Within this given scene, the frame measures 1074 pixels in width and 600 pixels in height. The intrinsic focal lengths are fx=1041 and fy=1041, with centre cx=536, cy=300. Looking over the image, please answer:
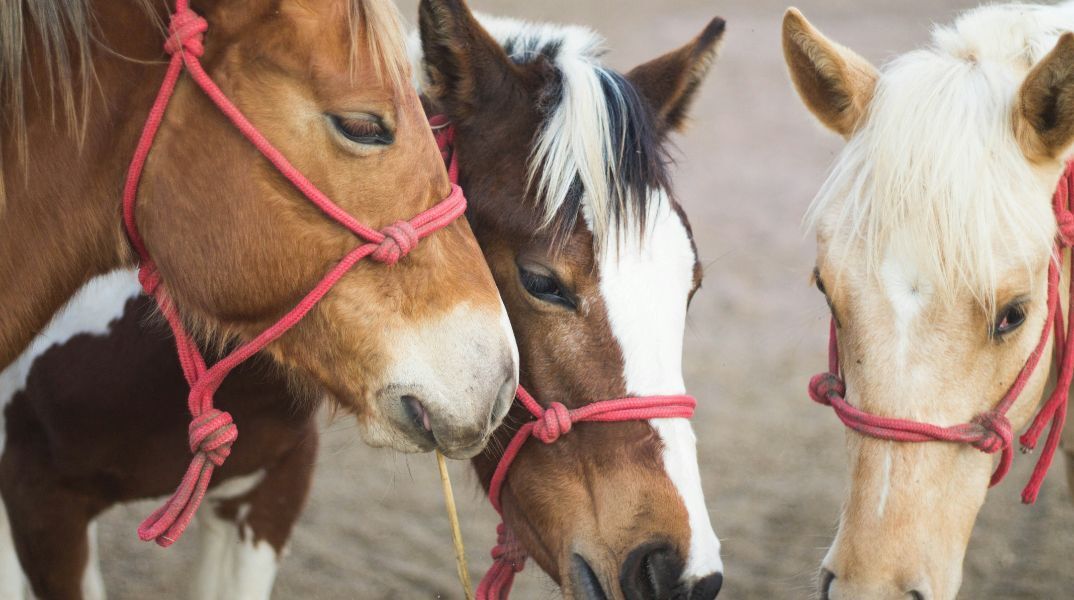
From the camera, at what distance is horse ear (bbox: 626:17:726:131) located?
102 inches

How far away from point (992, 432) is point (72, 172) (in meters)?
1.85

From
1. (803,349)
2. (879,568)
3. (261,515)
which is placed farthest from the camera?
(803,349)

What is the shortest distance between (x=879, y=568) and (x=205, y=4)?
65.6 inches

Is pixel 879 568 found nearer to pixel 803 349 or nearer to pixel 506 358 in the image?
pixel 506 358

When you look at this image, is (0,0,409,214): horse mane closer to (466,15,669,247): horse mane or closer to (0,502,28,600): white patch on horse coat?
(466,15,669,247): horse mane

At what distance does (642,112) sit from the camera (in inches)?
93.5

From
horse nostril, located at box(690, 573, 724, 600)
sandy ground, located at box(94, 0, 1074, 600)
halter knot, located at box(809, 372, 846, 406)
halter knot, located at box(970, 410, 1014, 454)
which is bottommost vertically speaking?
sandy ground, located at box(94, 0, 1074, 600)

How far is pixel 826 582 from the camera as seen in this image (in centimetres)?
221

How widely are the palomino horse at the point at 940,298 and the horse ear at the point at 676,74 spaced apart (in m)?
0.50

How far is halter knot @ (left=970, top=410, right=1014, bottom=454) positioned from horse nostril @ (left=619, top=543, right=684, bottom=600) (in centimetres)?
67

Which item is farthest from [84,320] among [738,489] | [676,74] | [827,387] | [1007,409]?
[738,489]

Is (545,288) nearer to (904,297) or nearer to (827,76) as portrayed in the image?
(904,297)

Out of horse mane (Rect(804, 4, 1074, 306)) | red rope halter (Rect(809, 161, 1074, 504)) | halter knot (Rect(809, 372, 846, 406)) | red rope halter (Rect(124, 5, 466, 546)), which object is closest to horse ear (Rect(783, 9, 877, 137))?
horse mane (Rect(804, 4, 1074, 306))

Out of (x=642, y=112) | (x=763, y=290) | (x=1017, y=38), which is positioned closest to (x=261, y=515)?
(x=642, y=112)
